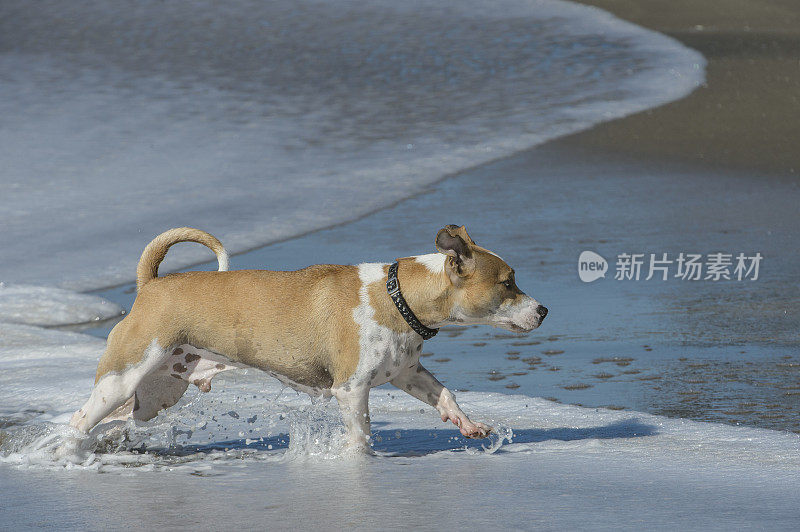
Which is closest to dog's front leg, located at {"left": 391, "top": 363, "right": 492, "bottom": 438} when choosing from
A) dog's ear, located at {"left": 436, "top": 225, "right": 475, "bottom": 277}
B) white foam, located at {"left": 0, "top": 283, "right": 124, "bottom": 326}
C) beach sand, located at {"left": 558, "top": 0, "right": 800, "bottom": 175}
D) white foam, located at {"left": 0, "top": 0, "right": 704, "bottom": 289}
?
dog's ear, located at {"left": 436, "top": 225, "right": 475, "bottom": 277}

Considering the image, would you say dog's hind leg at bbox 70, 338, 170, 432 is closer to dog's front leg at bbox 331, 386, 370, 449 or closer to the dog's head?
dog's front leg at bbox 331, 386, 370, 449

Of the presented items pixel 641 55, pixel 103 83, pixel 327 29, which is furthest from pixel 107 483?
pixel 327 29

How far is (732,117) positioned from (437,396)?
929cm

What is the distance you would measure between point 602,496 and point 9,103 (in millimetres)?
13651

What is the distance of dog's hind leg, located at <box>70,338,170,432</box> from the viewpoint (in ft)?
16.3

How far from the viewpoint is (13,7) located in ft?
84.1

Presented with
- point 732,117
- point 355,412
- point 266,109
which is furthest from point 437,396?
point 266,109

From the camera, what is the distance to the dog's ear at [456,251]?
475 cm

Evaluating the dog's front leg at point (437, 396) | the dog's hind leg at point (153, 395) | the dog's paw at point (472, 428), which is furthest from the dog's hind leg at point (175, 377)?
the dog's paw at point (472, 428)

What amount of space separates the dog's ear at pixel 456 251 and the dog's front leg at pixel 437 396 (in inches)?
19.9

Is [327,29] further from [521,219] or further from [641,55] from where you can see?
[521,219]

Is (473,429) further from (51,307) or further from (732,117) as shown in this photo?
(732,117)

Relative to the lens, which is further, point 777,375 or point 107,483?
point 777,375

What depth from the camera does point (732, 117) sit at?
13.4m
